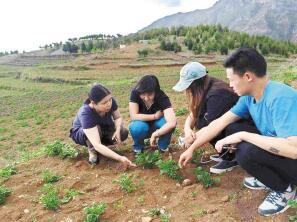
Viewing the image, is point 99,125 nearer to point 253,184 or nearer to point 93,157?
point 93,157

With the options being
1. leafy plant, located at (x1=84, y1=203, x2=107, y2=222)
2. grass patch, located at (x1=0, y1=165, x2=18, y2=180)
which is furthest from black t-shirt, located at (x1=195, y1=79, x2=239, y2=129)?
grass patch, located at (x1=0, y1=165, x2=18, y2=180)

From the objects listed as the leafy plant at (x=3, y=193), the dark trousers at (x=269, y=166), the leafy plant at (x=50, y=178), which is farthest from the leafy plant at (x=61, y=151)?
the dark trousers at (x=269, y=166)

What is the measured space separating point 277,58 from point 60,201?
41840mm

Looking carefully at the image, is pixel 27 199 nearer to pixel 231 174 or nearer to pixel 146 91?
pixel 146 91

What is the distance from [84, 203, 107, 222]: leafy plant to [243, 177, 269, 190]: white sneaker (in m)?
1.56

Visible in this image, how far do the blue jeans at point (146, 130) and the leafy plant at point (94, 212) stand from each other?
1606 mm

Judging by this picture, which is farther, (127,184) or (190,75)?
(127,184)

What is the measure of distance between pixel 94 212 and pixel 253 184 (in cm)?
173

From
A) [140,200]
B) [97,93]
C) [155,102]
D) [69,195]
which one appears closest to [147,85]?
[155,102]

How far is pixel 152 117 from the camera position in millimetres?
6062

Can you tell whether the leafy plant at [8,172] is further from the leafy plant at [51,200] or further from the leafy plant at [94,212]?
the leafy plant at [94,212]

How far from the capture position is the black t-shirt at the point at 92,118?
19.6 ft

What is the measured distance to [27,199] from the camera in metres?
5.45

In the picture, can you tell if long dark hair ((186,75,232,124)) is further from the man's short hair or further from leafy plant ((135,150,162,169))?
the man's short hair
